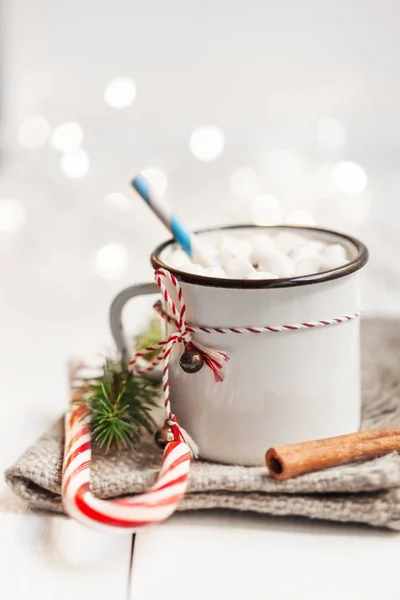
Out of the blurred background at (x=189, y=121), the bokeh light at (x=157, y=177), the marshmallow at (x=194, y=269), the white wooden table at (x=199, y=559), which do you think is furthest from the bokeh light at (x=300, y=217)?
the white wooden table at (x=199, y=559)

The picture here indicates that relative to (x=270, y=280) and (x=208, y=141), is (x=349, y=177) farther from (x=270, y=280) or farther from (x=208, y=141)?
(x=270, y=280)

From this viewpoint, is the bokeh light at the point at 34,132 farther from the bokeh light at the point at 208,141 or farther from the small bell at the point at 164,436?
the small bell at the point at 164,436

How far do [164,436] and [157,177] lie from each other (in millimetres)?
898

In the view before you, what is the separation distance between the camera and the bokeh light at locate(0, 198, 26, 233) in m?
1.62

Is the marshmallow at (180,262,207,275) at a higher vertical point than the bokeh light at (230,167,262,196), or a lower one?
higher

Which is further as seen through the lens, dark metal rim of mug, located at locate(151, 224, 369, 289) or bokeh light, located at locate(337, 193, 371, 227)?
bokeh light, located at locate(337, 193, 371, 227)

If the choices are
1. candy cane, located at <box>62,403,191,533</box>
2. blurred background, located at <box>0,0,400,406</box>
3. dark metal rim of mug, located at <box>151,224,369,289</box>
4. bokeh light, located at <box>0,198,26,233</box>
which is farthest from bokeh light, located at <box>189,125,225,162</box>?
candy cane, located at <box>62,403,191,533</box>

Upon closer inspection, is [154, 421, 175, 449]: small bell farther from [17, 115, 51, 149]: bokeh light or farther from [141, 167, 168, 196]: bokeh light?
[17, 115, 51, 149]: bokeh light

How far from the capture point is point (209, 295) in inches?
31.3

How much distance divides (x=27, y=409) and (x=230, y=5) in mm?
915

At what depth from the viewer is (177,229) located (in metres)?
0.89

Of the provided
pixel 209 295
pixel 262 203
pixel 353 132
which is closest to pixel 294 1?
pixel 353 132

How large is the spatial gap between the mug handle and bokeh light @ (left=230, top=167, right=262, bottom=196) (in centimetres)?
74

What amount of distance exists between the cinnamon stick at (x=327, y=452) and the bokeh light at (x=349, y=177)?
88cm
